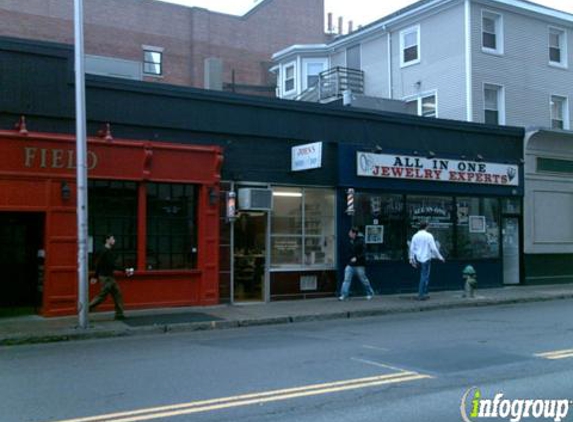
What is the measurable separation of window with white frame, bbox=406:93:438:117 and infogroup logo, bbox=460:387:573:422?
19379 mm

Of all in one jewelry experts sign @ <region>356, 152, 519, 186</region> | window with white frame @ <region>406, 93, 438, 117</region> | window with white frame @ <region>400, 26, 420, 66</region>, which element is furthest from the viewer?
window with white frame @ <region>400, 26, 420, 66</region>

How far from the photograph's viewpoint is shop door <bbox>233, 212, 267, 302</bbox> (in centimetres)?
1639

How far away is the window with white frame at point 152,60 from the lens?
39.7 metres

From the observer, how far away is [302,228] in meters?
17.3

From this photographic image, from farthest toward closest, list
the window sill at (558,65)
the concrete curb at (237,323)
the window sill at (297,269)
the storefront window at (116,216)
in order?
1. the window sill at (558,65)
2. the window sill at (297,269)
3. the storefront window at (116,216)
4. the concrete curb at (237,323)

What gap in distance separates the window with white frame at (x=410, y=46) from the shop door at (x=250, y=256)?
1265 cm

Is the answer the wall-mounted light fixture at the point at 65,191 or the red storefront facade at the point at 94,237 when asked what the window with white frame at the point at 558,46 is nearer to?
the red storefront facade at the point at 94,237

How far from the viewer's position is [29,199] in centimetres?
1337

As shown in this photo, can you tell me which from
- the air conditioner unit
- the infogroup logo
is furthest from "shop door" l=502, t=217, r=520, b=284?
the infogroup logo

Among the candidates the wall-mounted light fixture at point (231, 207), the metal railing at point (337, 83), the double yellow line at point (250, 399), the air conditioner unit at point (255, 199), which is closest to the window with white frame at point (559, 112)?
the metal railing at point (337, 83)

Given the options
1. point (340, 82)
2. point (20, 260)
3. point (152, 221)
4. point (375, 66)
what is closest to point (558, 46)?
point (375, 66)

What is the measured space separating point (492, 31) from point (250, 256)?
46.0ft

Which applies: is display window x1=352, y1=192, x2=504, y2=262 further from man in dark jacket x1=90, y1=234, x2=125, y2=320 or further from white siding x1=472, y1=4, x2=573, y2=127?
man in dark jacket x1=90, y1=234, x2=125, y2=320

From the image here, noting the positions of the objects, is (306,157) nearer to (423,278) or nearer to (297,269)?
(297,269)
